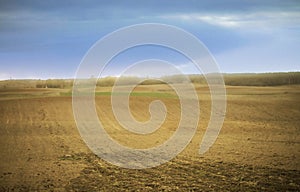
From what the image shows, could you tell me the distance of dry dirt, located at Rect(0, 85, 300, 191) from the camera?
857 centimetres

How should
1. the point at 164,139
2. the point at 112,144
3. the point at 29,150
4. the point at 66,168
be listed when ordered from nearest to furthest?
the point at 66,168 < the point at 29,150 < the point at 112,144 < the point at 164,139

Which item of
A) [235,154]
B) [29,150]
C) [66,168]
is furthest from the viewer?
[29,150]

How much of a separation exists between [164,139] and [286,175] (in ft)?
21.8

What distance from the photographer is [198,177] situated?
9.04 meters

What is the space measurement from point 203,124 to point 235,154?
8212mm

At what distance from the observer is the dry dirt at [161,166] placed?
857 cm

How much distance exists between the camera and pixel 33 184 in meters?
8.80

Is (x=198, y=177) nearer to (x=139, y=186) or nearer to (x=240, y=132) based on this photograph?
(x=139, y=186)

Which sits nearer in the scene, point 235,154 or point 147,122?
point 235,154

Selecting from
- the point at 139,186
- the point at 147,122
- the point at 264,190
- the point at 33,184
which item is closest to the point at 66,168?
the point at 33,184

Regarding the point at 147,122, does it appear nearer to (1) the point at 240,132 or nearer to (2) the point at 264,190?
(1) the point at 240,132

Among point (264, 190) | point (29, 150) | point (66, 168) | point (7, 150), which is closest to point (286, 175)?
point (264, 190)

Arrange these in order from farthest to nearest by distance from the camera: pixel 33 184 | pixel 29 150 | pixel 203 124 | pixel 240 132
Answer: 1. pixel 203 124
2. pixel 240 132
3. pixel 29 150
4. pixel 33 184

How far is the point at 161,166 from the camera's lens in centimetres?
1031
